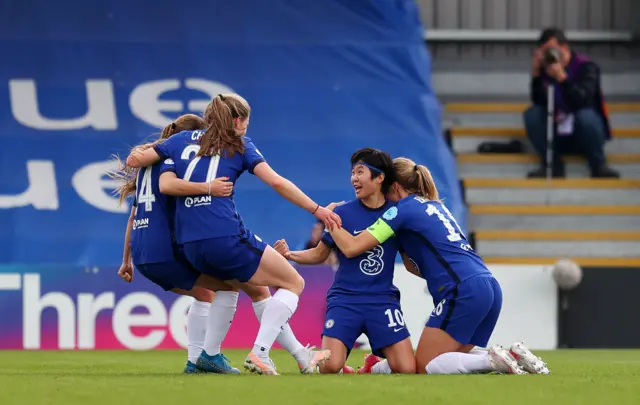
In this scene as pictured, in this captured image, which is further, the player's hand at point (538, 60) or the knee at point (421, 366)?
the player's hand at point (538, 60)

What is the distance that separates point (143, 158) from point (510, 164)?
9.06 metres

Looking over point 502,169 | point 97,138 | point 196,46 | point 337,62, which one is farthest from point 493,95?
point 97,138

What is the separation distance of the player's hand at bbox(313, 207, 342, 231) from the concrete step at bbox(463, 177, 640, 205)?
773cm

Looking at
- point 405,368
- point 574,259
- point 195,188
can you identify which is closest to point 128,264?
point 195,188

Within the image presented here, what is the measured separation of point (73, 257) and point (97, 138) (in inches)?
57.9

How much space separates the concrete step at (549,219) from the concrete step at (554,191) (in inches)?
10.8

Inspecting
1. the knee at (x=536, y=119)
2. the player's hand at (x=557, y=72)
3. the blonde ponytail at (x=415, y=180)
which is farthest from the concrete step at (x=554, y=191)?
the blonde ponytail at (x=415, y=180)

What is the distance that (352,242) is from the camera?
25.1 feet

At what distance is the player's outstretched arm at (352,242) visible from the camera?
7.61 meters

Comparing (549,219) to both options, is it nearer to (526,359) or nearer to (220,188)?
(526,359)

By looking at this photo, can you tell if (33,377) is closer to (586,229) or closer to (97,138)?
(97,138)

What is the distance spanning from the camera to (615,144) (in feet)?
52.7

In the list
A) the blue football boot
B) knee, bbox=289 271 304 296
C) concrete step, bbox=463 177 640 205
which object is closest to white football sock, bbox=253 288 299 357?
knee, bbox=289 271 304 296

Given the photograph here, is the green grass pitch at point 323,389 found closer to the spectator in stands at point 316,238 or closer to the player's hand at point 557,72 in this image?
the spectator in stands at point 316,238
